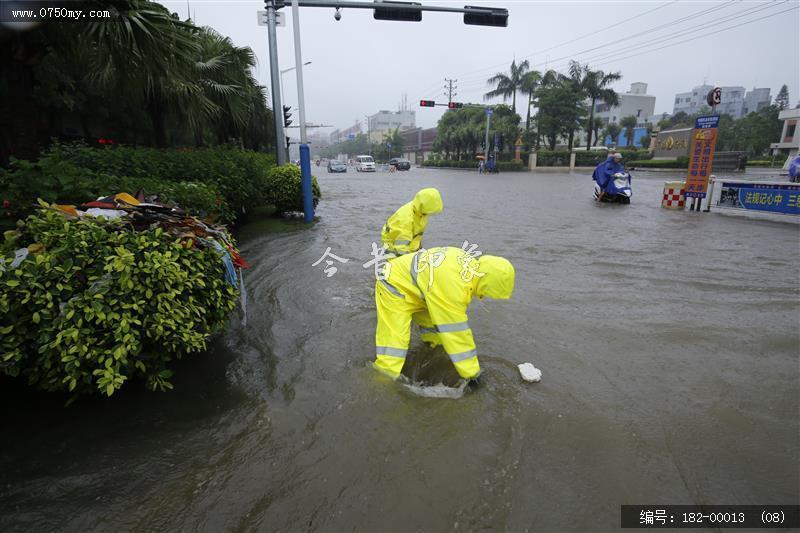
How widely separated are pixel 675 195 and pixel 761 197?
208 cm

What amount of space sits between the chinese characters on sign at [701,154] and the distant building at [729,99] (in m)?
110

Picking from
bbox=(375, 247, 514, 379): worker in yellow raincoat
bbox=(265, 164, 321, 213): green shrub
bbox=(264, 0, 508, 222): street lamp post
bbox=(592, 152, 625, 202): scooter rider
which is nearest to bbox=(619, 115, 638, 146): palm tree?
bbox=(592, 152, 625, 202): scooter rider

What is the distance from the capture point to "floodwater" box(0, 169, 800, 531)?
2.14 m

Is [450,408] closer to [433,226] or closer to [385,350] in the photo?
[385,350]

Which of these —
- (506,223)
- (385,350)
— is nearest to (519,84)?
(506,223)

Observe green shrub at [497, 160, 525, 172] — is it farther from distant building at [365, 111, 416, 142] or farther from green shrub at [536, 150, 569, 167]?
distant building at [365, 111, 416, 142]

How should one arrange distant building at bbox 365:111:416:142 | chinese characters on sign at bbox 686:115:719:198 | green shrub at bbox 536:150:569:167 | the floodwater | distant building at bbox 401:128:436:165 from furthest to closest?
1. distant building at bbox 365:111:416:142
2. distant building at bbox 401:128:436:165
3. green shrub at bbox 536:150:569:167
4. chinese characters on sign at bbox 686:115:719:198
5. the floodwater

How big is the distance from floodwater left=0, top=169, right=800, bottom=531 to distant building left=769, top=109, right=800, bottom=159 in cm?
4813

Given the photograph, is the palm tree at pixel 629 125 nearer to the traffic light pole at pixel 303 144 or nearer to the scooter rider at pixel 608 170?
the scooter rider at pixel 608 170

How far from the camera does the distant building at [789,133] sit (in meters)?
Result: 38.5

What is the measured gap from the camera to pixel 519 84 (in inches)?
1708

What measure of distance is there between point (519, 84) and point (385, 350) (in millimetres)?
46490

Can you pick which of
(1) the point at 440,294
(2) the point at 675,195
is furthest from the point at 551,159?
(1) the point at 440,294

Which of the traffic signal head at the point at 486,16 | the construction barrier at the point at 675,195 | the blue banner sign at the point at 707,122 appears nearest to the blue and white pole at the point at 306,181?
the traffic signal head at the point at 486,16
